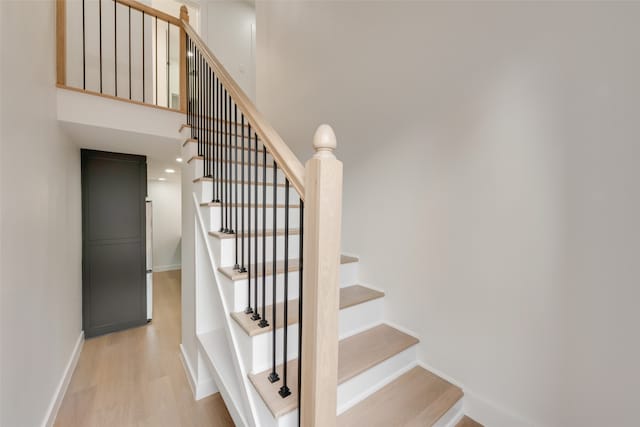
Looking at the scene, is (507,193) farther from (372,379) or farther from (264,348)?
(264,348)

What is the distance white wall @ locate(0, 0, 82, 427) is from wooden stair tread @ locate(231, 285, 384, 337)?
1.00m

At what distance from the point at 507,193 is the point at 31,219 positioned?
2.53m

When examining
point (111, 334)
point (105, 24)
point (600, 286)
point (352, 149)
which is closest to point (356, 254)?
point (352, 149)

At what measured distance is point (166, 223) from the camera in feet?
20.6

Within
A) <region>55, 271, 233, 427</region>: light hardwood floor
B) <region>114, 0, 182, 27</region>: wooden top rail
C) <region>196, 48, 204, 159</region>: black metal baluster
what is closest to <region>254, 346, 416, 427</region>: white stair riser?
<region>55, 271, 233, 427</region>: light hardwood floor

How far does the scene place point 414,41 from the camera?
5.54 ft

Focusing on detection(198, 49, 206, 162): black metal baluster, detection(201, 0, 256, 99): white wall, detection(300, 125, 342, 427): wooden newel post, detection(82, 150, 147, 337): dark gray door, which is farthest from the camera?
detection(201, 0, 256, 99): white wall

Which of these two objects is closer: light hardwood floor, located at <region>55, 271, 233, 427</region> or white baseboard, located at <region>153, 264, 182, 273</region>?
light hardwood floor, located at <region>55, 271, 233, 427</region>

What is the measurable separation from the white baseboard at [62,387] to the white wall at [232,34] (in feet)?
13.4

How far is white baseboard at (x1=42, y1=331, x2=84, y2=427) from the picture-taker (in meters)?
1.79

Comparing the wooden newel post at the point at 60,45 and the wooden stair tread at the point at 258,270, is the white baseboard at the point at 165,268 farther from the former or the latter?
the wooden stair tread at the point at 258,270

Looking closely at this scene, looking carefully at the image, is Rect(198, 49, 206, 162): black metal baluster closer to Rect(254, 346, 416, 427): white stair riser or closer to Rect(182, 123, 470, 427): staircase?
Rect(182, 123, 470, 427): staircase

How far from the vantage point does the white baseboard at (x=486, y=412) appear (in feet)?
4.26

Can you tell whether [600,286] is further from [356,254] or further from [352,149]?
[352,149]
